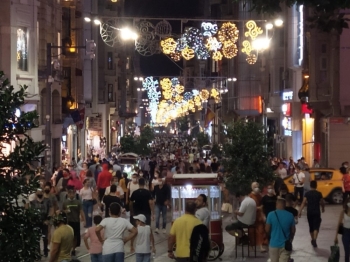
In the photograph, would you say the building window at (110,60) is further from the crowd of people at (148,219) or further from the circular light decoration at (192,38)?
the crowd of people at (148,219)

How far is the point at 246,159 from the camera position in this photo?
27172 mm

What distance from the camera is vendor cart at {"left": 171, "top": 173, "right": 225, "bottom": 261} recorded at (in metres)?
19.2

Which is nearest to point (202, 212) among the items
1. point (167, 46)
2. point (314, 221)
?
point (314, 221)

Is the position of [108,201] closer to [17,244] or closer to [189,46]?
[17,244]

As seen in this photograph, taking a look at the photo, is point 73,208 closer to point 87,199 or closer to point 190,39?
point 87,199

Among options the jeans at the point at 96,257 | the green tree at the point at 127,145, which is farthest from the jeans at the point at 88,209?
the green tree at the point at 127,145

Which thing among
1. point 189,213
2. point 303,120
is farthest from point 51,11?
point 189,213

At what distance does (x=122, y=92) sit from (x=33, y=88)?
2122 inches

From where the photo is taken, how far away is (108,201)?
20484mm

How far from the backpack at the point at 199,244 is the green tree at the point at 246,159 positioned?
14.8 meters

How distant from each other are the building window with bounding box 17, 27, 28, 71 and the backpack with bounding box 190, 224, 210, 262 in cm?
2288

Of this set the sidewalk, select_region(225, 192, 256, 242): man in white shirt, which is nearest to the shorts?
the sidewalk

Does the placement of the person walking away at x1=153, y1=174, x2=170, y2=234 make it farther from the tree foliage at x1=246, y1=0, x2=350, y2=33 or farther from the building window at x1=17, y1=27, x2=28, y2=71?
the building window at x1=17, y1=27, x2=28, y2=71

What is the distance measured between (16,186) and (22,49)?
26.2m
